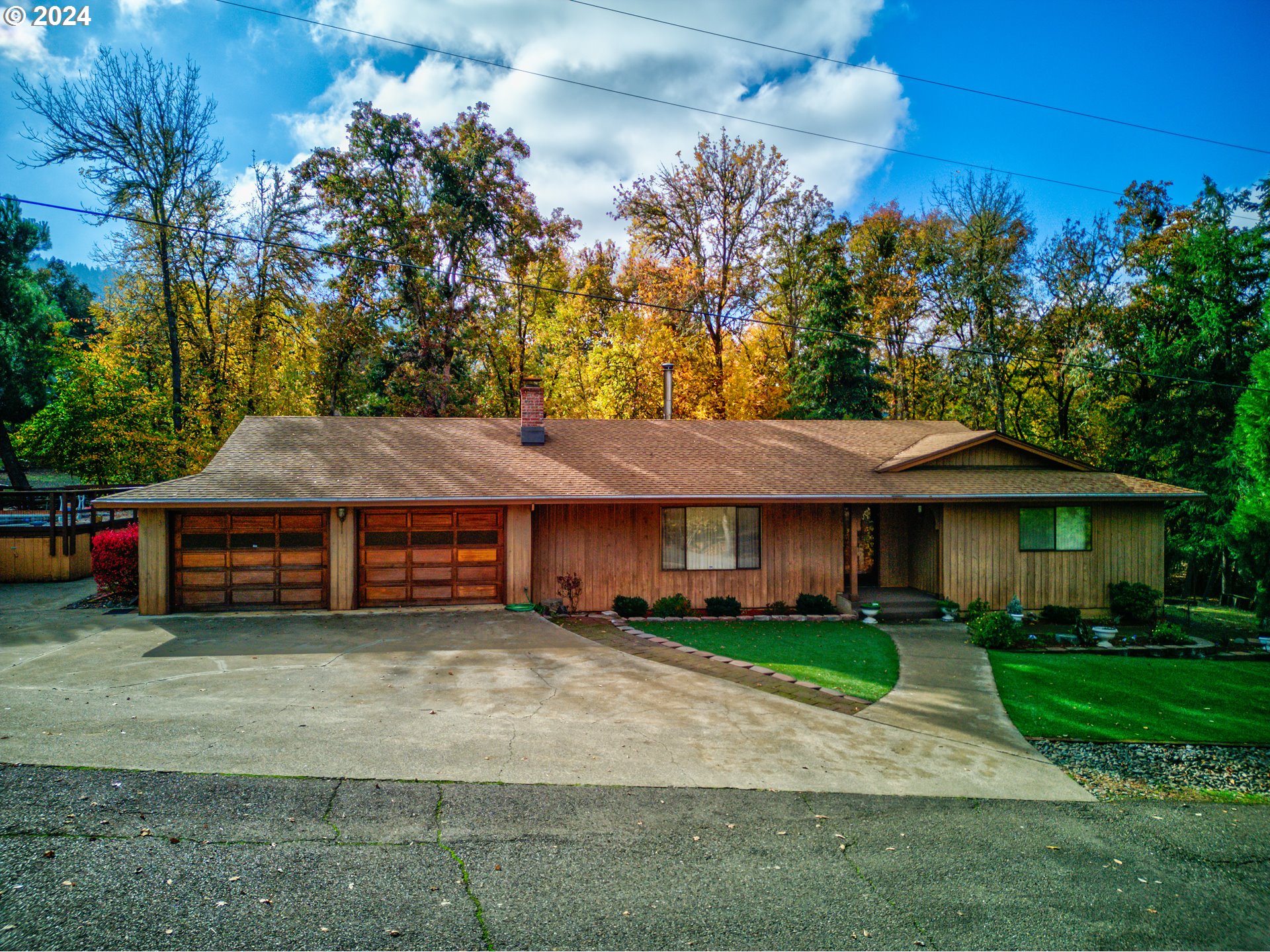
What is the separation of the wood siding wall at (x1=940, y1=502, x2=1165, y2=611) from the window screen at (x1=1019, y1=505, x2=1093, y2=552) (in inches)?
5.0

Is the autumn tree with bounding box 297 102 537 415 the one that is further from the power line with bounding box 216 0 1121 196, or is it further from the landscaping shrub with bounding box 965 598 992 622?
the landscaping shrub with bounding box 965 598 992 622

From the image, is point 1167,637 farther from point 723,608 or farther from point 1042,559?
point 723,608

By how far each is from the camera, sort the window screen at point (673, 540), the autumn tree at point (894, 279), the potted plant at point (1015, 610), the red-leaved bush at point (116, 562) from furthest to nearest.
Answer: the autumn tree at point (894, 279) → the window screen at point (673, 540) → the potted plant at point (1015, 610) → the red-leaved bush at point (116, 562)

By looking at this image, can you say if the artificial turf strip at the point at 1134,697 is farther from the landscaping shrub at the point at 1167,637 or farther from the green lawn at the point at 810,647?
the green lawn at the point at 810,647

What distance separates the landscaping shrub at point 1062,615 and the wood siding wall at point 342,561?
14568 millimetres

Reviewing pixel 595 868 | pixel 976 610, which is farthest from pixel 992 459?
pixel 595 868

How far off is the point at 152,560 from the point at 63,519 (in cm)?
600

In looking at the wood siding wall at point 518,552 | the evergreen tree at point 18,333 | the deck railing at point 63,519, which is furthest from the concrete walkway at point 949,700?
the evergreen tree at point 18,333

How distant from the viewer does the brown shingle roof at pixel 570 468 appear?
12.8 m

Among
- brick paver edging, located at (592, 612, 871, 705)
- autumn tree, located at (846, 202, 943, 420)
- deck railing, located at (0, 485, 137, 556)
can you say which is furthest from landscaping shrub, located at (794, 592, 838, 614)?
autumn tree, located at (846, 202, 943, 420)

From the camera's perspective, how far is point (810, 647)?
11.5 metres

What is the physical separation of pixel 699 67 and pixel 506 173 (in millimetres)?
16635

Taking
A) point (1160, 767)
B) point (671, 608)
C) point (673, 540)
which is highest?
point (673, 540)

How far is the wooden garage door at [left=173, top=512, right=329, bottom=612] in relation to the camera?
1270 cm
